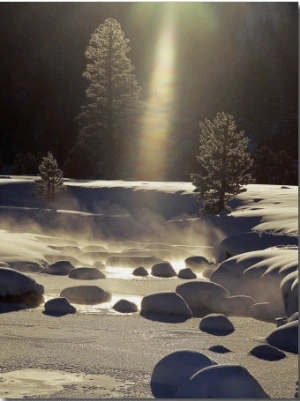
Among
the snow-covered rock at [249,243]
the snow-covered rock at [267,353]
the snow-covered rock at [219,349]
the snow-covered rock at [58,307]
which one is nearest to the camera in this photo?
the snow-covered rock at [267,353]

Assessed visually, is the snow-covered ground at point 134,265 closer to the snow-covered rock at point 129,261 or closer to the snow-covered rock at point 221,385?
the snow-covered rock at point 129,261

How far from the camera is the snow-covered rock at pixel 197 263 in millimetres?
15427

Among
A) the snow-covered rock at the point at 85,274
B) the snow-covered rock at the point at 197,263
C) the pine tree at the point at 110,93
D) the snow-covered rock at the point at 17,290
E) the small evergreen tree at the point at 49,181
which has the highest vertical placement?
the pine tree at the point at 110,93

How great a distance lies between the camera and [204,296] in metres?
10.5

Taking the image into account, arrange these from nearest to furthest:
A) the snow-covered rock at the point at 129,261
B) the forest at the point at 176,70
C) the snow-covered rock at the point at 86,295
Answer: the snow-covered rock at the point at 86,295, the snow-covered rock at the point at 129,261, the forest at the point at 176,70

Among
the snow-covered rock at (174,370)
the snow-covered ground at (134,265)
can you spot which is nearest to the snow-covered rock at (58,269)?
the snow-covered ground at (134,265)

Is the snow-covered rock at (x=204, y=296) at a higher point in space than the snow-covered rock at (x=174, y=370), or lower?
lower

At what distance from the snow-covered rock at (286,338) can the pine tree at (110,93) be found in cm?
2678

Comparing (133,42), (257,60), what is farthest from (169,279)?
(133,42)

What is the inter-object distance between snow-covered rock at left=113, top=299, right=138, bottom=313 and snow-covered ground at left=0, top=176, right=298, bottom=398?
117 mm

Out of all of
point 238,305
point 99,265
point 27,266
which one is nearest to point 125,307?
point 238,305

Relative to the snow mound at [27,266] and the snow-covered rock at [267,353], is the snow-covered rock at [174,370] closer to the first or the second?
the snow-covered rock at [267,353]

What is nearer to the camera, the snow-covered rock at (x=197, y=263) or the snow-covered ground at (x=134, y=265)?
the snow-covered ground at (x=134, y=265)

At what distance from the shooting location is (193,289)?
1067 centimetres
